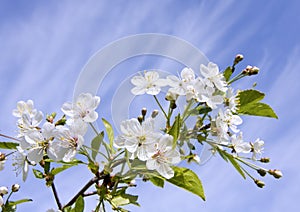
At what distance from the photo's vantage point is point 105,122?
176 centimetres

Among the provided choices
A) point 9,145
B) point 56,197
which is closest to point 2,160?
point 9,145

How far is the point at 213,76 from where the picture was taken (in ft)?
5.53

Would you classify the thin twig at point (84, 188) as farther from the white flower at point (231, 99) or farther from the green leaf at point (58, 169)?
the white flower at point (231, 99)

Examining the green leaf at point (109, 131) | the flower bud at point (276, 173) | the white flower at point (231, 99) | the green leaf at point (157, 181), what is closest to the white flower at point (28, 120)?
the green leaf at point (109, 131)

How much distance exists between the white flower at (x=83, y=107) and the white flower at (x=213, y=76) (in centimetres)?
44

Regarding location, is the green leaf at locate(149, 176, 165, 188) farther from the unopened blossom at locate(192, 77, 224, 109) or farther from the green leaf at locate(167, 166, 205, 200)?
the unopened blossom at locate(192, 77, 224, 109)

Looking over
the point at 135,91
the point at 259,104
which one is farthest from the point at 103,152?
the point at 259,104

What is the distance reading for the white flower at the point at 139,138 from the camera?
147 centimetres

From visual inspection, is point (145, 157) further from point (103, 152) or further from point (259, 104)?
point (259, 104)

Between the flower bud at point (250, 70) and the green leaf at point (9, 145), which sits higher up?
the green leaf at point (9, 145)

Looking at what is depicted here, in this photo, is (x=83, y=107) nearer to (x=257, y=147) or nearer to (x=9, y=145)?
(x=9, y=145)

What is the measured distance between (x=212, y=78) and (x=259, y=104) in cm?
26

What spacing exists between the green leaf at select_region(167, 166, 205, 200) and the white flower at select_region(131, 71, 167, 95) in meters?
0.35

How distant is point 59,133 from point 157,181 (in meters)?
0.40
